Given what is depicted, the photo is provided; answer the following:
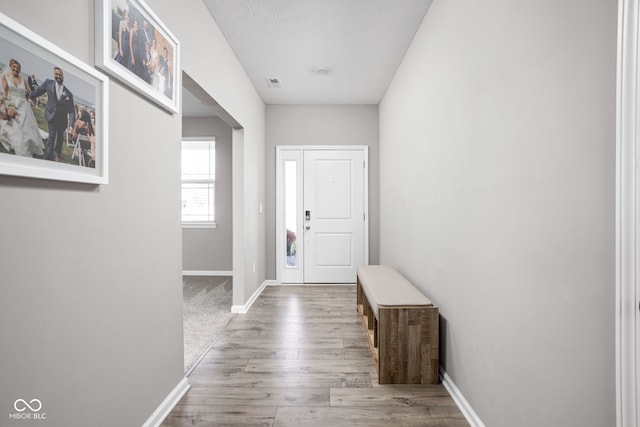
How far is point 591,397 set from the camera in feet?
3.11

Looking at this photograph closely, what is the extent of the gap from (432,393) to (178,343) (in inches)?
62.0

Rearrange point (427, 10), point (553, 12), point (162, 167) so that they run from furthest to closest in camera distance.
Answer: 1. point (427, 10)
2. point (162, 167)
3. point (553, 12)

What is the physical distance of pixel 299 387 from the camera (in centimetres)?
204

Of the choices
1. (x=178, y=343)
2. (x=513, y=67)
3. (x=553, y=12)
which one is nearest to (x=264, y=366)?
(x=178, y=343)

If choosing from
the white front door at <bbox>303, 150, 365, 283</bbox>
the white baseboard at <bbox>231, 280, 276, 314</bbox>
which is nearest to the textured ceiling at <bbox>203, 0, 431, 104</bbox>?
the white front door at <bbox>303, 150, 365, 283</bbox>

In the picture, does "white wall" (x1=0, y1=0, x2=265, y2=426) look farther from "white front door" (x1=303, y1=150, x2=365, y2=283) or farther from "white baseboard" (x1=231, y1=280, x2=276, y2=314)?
"white front door" (x1=303, y1=150, x2=365, y2=283)

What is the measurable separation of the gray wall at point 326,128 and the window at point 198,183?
126cm

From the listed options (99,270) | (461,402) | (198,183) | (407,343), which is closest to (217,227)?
(198,183)

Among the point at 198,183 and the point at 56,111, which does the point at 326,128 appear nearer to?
the point at 198,183

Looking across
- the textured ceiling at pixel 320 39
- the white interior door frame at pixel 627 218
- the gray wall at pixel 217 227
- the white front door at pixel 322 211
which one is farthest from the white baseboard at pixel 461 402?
the gray wall at pixel 217 227

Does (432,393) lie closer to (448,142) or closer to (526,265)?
(526,265)

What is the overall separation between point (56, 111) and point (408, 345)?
212 cm

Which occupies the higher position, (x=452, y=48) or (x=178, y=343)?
(x=452, y=48)

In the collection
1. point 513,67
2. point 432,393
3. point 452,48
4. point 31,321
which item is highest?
point 452,48
